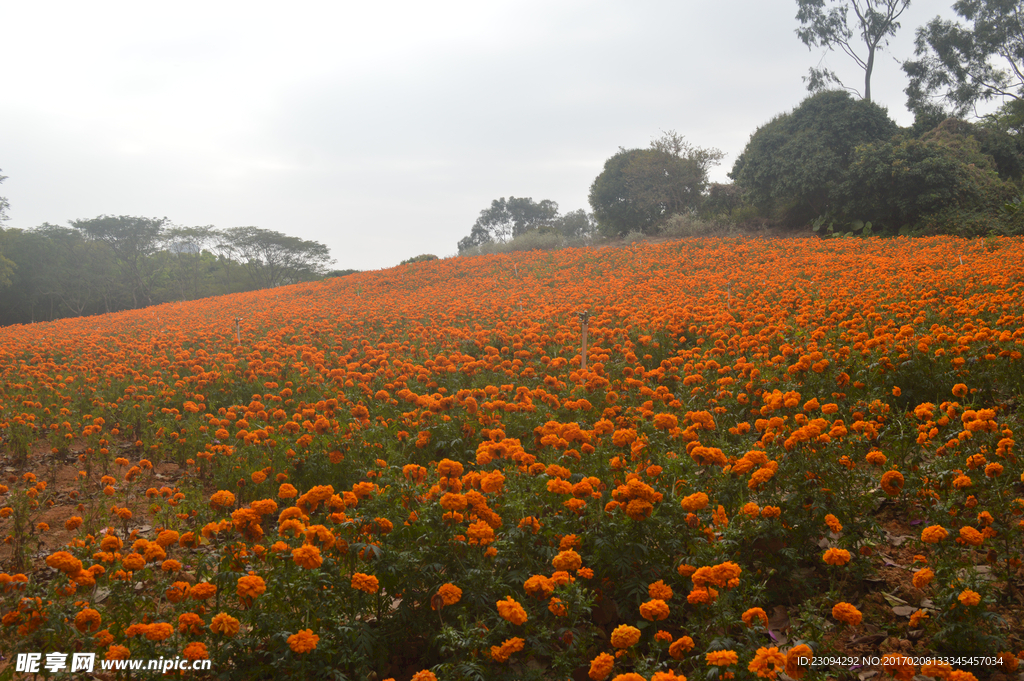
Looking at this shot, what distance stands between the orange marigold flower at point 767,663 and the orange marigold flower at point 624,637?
0.44 meters

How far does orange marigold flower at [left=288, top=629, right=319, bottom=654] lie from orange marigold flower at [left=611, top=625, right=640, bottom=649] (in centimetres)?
127

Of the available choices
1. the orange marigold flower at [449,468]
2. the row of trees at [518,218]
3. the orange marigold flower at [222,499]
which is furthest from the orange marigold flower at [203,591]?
the row of trees at [518,218]

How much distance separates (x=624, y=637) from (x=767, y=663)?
0.54 metres

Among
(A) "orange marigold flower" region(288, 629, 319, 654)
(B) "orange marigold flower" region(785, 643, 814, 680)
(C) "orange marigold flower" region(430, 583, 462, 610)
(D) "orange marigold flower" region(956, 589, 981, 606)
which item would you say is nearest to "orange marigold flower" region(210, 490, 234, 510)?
(A) "orange marigold flower" region(288, 629, 319, 654)

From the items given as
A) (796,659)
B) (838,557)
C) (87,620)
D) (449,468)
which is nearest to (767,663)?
(796,659)

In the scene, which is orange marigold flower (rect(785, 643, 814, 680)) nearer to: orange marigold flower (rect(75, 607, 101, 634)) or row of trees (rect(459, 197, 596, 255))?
orange marigold flower (rect(75, 607, 101, 634))

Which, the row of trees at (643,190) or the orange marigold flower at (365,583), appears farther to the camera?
the row of trees at (643,190)

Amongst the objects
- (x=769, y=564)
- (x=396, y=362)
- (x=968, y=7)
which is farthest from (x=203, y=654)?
(x=968, y=7)

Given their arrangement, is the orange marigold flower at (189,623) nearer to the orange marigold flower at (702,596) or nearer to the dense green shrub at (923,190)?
the orange marigold flower at (702,596)

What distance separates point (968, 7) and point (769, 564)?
42.2m

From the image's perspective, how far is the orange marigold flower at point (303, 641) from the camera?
2322 mm

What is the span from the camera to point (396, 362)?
7719 mm

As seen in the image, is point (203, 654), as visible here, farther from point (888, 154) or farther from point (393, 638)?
point (888, 154)

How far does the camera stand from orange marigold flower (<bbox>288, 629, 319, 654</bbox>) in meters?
2.32
